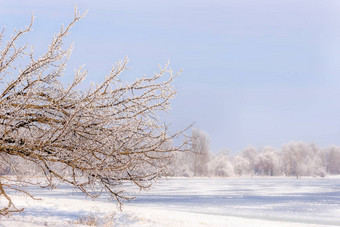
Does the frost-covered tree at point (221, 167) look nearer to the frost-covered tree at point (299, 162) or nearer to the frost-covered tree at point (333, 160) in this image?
the frost-covered tree at point (299, 162)

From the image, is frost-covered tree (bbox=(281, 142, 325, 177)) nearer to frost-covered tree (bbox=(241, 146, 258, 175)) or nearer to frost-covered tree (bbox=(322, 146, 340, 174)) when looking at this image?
frost-covered tree (bbox=(322, 146, 340, 174))

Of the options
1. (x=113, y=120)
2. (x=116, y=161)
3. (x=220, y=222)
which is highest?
Answer: (x=113, y=120)

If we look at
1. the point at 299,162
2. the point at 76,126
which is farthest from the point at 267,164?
the point at 76,126

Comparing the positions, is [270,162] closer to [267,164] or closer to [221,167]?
[267,164]

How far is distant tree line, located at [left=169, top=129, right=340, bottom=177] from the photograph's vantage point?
8725 centimetres

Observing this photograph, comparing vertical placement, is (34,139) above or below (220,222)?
above

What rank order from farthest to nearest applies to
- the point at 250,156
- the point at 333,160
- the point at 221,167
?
the point at 333,160 < the point at 250,156 < the point at 221,167

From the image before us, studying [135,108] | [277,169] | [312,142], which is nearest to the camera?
[135,108]

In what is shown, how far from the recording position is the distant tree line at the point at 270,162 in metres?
87.2

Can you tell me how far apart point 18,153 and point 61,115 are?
1.02 metres

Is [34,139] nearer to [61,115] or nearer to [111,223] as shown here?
[61,115]

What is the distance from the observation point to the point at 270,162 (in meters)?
101

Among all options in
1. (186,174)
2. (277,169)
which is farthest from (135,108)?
(277,169)

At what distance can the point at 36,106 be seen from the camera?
25.7 feet
